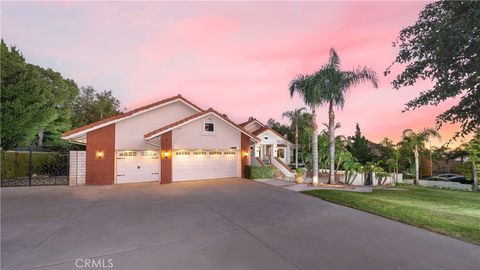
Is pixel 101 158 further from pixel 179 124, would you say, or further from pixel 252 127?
pixel 252 127

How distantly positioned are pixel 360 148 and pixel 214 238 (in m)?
29.1

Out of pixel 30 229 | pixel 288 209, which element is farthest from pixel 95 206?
pixel 288 209

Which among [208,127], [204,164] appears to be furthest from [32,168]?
[208,127]

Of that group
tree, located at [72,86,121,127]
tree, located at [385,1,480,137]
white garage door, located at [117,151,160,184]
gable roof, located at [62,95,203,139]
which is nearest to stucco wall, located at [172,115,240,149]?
white garage door, located at [117,151,160,184]

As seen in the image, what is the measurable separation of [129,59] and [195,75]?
563cm

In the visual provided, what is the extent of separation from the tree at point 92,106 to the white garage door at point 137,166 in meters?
19.8

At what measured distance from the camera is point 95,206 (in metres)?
8.18

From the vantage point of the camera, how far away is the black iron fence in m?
12.7

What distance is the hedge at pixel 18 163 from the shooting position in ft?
46.5

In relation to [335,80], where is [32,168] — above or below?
below

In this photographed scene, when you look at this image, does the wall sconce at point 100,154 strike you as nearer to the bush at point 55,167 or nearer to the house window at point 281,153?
the bush at point 55,167

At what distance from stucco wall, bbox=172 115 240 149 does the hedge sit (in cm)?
1047

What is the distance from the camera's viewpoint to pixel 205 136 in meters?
15.6

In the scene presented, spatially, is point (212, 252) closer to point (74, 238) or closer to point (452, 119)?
point (74, 238)
